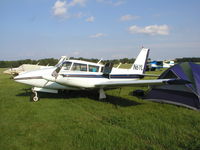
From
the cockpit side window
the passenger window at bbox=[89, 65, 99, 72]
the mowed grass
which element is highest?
the cockpit side window

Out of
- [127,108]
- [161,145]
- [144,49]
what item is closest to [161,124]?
[161,145]

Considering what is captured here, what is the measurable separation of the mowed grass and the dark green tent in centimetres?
45

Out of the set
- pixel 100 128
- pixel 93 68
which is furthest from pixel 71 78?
pixel 100 128

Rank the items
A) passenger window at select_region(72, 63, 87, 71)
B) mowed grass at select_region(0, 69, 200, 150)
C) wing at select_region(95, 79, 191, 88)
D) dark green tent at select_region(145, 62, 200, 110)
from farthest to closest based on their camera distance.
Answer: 1. passenger window at select_region(72, 63, 87, 71)
2. dark green tent at select_region(145, 62, 200, 110)
3. wing at select_region(95, 79, 191, 88)
4. mowed grass at select_region(0, 69, 200, 150)

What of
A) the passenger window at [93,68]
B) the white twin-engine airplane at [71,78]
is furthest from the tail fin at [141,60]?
the passenger window at [93,68]

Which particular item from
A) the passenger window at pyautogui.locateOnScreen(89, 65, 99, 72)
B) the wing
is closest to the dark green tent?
the wing

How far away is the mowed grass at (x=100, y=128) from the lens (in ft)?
12.6

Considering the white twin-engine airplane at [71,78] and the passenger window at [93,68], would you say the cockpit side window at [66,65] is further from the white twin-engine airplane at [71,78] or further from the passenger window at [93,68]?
the passenger window at [93,68]

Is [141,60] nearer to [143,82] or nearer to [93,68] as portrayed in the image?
[93,68]

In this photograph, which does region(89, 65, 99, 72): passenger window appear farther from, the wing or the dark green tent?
the dark green tent

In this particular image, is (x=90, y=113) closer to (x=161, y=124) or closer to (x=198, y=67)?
(x=161, y=124)

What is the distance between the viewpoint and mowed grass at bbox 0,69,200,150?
3.85 metres

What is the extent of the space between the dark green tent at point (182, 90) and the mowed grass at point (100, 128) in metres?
0.45

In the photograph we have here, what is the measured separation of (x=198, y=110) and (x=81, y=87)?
5246 mm
